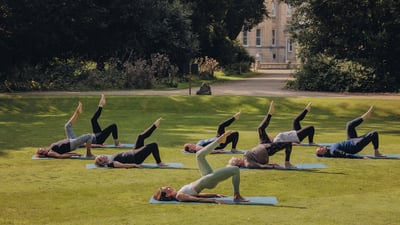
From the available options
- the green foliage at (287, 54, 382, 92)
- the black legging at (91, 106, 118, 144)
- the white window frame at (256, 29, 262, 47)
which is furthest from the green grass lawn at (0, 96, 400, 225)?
the white window frame at (256, 29, 262, 47)

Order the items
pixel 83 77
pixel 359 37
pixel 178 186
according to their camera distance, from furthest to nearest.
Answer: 1. pixel 83 77
2. pixel 359 37
3. pixel 178 186

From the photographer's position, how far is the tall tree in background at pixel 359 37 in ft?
132

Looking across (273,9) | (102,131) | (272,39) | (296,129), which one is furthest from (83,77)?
(273,9)

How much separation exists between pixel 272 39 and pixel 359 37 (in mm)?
65080

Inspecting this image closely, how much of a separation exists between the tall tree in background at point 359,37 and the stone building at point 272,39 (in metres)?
62.1

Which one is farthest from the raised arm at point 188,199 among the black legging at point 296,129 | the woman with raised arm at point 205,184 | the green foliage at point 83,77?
the green foliage at point 83,77

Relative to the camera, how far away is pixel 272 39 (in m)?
106

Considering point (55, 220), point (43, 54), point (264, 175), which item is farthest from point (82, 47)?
point (55, 220)

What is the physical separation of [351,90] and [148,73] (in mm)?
11562

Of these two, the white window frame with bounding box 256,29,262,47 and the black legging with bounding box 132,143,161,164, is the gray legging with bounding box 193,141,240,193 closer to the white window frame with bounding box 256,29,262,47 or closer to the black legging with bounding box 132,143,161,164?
the black legging with bounding box 132,143,161,164

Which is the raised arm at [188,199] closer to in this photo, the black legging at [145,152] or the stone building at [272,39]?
the black legging at [145,152]

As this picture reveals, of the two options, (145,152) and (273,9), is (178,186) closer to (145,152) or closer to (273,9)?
(145,152)

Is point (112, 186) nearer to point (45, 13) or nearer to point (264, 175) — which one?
point (264, 175)

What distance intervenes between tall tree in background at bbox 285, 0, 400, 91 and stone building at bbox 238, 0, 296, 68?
62137 millimetres
